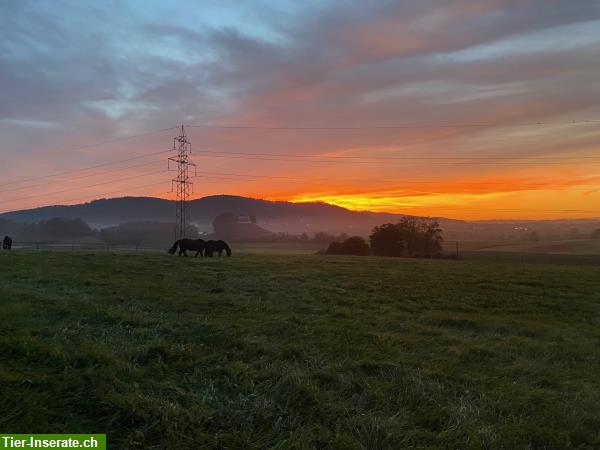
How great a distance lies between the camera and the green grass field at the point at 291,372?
14.4 ft

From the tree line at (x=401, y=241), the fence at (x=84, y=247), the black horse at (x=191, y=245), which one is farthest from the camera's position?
the tree line at (x=401, y=241)

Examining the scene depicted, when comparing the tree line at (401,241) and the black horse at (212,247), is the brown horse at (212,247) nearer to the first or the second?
the black horse at (212,247)

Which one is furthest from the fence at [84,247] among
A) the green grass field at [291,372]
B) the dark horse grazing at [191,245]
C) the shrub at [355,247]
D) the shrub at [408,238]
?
the green grass field at [291,372]

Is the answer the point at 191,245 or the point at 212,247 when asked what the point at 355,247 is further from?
the point at 191,245

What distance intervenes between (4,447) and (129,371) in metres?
1.90

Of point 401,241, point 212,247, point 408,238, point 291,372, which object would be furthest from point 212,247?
point 408,238

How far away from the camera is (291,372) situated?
6066 mm

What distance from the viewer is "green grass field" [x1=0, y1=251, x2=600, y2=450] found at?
14.4 ft

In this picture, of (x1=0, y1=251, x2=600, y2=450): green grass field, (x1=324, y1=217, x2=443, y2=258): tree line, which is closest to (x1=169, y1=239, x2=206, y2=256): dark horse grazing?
(x1=0, y1=251, x2=600, y2=450): green grass field

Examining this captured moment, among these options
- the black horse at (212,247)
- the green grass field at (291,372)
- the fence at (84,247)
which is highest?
the black horse at (212,247)

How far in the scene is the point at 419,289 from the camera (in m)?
16.9

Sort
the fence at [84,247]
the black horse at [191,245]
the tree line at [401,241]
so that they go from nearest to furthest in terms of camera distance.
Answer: the black horse at [191,245]
the fence at [84,247]
the tree line at [401,241]

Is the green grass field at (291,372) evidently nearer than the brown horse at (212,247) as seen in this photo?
Yes

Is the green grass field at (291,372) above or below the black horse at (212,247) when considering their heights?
below
